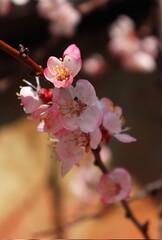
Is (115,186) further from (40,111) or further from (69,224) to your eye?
(69,224)

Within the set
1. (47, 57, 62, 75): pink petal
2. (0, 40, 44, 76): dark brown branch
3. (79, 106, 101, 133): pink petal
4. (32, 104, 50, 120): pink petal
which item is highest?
(0, 40, 44, 76): dark brown branch

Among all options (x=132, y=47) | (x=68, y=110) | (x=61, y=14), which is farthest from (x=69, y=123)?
(x=132, y=47)

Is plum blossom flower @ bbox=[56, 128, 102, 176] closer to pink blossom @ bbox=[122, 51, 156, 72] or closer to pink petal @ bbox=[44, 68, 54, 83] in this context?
pink petal @ bbox=[44, 68, 54, 83]

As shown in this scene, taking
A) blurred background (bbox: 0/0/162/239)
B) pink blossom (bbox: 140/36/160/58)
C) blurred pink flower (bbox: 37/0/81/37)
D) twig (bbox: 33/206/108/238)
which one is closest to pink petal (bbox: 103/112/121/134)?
twig (bbox: 33/206/108/238)

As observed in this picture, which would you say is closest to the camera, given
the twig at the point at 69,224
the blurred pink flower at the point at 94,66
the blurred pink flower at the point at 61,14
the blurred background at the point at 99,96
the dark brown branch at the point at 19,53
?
the dark brown branch at the point at 19,53

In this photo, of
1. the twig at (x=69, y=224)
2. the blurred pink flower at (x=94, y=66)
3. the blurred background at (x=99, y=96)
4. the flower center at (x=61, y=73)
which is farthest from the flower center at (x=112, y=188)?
the blurred pink flower at (x=94, y=66)

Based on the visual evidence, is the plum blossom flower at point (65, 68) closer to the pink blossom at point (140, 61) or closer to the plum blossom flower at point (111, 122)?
the plum blossom flower at point (111, 122)

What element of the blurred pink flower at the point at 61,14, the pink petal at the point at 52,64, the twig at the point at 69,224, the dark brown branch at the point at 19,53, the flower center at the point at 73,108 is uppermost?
the blurred pink flower at the point at 61,14

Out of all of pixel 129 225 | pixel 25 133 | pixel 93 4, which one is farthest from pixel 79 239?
pixel 93 4
